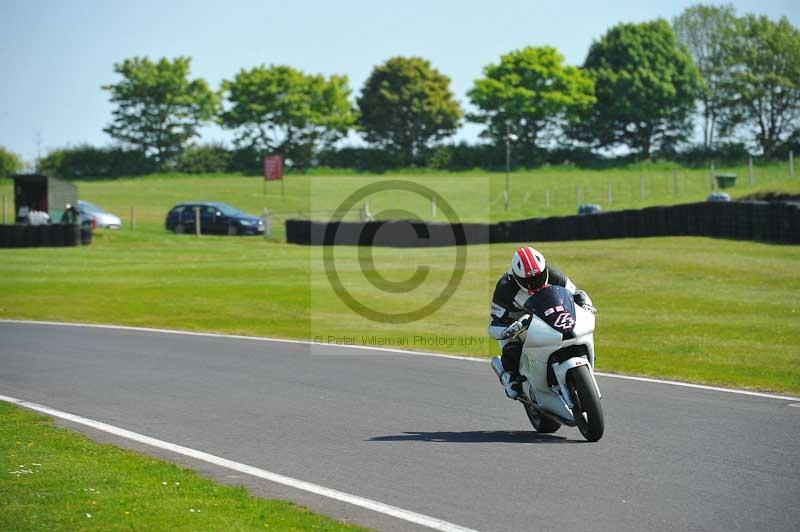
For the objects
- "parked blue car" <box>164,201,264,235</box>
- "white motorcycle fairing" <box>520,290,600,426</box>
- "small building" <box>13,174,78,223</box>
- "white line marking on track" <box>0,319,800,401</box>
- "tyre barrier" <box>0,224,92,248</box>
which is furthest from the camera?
"parked blue car" <box>164,201,264,235</box>

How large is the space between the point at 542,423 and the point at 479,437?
1.91ft

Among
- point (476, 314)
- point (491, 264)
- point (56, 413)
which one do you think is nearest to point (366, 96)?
point (491, 264)

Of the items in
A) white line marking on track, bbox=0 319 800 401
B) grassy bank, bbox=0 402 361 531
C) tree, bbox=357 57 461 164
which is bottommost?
white line marking on track, bbox=0 319 800 401

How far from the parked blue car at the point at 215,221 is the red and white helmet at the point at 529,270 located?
35.5 meters

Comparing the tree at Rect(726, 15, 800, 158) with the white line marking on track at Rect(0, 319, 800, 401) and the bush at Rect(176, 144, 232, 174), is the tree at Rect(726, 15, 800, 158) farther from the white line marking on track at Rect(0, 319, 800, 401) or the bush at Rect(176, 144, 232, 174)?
the white line marking on track at Rect(0, 319, 800, 401)

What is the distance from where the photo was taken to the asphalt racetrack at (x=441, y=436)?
6258 mm

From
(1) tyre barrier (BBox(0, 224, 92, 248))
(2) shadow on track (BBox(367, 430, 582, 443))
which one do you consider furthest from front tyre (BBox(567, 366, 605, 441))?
(1) tyre barrier (BBox(0, 224, 92, 248))

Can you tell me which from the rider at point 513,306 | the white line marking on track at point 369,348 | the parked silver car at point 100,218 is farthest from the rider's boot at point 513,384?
the parked silver car at point 100,218

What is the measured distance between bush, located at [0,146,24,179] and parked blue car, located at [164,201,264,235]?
2093 inches

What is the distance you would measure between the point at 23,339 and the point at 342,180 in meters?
62.7

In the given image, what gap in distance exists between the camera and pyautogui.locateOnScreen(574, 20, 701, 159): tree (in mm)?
88250

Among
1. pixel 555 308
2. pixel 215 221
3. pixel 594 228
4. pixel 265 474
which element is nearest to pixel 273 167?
pixel 215 221

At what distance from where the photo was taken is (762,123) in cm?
9069

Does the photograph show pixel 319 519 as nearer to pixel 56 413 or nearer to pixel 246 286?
pixel 56 413
